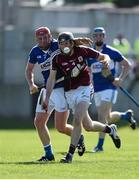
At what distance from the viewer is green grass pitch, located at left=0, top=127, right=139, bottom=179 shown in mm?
15016

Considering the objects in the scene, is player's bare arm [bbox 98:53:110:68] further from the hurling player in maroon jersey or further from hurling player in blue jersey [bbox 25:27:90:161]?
hurling player in blue jersey [bbox 25:27:90:161]

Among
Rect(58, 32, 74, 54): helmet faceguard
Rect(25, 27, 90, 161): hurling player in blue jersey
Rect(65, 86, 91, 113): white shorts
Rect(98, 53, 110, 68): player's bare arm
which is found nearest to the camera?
Rect(58, 32, 74, 54): helmet faceguard

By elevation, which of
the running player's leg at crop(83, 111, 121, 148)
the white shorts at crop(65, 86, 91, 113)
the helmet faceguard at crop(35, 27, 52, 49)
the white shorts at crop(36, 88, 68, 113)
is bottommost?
the running player's leg at crop(83, 111, 121, 148)

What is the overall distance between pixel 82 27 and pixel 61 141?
1683 centimetres

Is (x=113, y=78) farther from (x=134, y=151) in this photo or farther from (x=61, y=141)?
(x=61, y=141)

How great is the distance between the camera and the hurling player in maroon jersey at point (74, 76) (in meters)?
16.7

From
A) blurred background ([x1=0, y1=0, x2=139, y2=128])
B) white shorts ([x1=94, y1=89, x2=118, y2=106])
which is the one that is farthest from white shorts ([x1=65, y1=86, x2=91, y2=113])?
blurred background ([x1=0, y1=0, x2=139, y2=128])

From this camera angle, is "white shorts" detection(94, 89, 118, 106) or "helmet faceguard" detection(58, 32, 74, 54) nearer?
"helmet faceguard" detection(58, 32, 74, 54)

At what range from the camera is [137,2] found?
64.1 meters

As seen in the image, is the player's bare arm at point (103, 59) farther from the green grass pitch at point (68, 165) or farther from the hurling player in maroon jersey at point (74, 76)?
the green grass pitch at point (68, 165)

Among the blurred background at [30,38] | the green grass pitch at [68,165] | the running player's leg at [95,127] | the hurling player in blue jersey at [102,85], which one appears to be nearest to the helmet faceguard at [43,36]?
the running player's leg at [95,127]

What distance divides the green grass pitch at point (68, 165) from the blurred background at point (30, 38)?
24.4ft

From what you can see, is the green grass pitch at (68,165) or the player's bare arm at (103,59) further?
the player's bare arm at (103,59)

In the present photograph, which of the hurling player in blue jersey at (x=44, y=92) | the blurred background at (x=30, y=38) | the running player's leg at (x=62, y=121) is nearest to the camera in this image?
the hurling player in blue jersey at (x=44, y=92)
